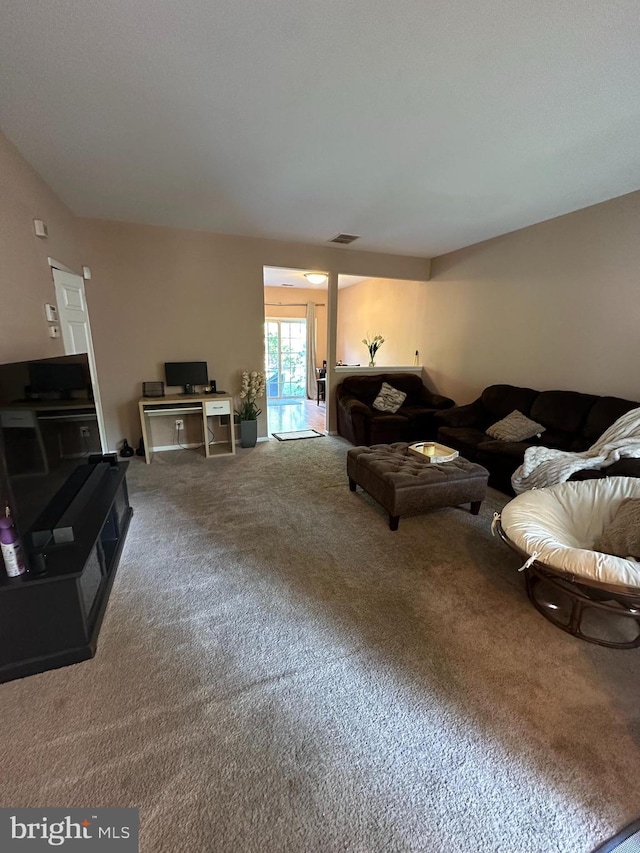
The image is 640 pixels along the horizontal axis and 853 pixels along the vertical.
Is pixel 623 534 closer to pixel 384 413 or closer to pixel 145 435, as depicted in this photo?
pixel 384 413

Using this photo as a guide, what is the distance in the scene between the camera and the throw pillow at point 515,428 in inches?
141

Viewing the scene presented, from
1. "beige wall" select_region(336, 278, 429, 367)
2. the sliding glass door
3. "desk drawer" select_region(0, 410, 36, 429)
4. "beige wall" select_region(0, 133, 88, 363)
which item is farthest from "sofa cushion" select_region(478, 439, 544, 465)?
the sliding glass door

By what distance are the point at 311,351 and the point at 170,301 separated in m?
4.40

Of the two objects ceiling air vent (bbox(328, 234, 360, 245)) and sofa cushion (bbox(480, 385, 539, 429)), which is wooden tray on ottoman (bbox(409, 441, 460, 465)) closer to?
sofa cushion (bbox(480, 385, 539, 429))

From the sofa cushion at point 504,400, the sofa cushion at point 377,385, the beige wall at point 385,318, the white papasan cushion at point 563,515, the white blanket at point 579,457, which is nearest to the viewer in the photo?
the white papasan cushion at point 563,515

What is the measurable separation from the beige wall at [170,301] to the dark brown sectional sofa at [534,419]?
109 inches

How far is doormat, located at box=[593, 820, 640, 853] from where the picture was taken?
101 centimetres

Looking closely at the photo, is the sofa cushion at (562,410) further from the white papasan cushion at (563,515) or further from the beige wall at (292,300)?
the beige wall at (292,300)

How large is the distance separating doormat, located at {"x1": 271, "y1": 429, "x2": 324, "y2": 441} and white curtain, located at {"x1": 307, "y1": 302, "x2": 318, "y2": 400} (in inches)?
115

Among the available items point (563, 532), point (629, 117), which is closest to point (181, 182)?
point (629, 117)

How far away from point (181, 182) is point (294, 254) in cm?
200

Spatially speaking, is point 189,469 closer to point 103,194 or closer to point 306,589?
point 306,589

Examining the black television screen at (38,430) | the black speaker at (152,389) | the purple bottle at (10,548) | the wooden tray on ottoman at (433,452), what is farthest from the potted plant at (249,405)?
the purple bottle at (10,548)

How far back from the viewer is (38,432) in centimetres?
173
